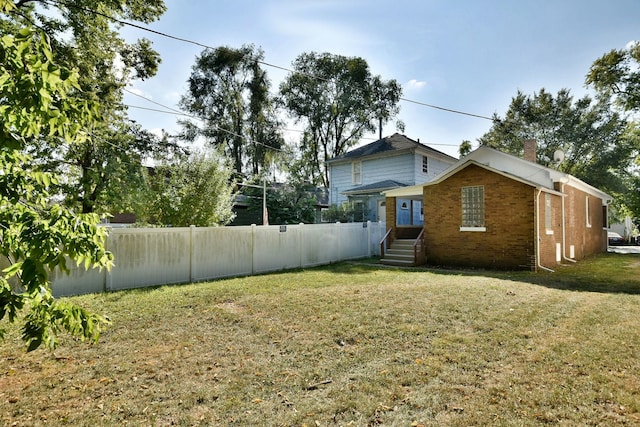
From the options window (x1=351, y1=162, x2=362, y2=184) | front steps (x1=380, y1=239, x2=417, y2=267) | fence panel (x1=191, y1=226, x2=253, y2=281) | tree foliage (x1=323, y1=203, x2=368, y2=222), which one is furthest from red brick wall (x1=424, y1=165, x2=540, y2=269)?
window (x1=351, y1=162, x2=362, y2=184)

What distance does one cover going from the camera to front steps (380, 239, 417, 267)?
15055 mm

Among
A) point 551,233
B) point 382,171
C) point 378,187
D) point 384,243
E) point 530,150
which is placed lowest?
point 384,243

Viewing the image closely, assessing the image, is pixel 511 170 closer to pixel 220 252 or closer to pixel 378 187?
pixel 378 187

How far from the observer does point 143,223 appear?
1255 centimetres

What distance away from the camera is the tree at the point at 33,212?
195 centimetres

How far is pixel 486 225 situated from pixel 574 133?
24293 millimetres

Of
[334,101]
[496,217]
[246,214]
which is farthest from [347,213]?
[334,101]

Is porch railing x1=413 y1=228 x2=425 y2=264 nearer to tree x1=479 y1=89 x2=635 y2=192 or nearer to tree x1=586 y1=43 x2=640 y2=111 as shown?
tree x1=586 y1=43 x2=640 y2=111

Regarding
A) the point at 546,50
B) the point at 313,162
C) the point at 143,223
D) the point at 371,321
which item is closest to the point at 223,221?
the point at 143,223

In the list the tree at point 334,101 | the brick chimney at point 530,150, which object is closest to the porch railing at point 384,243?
the brick chimney at point 530,150

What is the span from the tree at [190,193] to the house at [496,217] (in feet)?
26.9

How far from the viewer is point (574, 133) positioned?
100 ft

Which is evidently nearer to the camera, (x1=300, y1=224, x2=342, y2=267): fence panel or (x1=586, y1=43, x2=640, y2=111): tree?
(x1=300, y1=224, x2=342, y2=267): fence panel

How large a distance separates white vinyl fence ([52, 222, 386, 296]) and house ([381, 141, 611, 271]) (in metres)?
3.88
